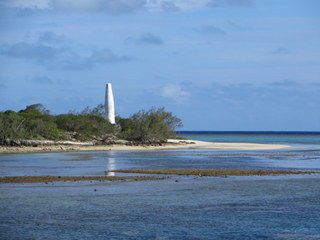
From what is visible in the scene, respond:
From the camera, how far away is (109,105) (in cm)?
9462

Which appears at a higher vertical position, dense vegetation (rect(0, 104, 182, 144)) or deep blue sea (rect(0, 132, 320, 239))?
dense vegetation (rect(0, 104, 182, 144))

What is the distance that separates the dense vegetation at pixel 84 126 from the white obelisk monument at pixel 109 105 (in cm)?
124

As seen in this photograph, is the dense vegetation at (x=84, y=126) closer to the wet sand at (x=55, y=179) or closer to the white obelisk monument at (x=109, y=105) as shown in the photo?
the white obelisk monument at (x=109, y=105)

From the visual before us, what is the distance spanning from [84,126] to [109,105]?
36.2 feet

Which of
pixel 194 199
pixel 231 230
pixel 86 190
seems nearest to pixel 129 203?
pixel 194 199

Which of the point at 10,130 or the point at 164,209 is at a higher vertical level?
the point at 10,130

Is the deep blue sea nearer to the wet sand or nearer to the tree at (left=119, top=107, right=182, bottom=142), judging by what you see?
the wet sand

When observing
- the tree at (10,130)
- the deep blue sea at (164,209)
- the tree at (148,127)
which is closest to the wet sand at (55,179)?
the deep blue sea at (164,209)

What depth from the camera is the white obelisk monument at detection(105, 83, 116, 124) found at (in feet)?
307

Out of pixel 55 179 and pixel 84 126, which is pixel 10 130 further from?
pixel 55 179

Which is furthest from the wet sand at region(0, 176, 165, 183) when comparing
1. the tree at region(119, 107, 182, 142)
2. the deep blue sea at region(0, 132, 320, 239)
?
the tree at region(119, 107, 182, 142)

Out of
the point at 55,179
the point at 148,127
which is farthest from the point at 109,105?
the point at 55,179

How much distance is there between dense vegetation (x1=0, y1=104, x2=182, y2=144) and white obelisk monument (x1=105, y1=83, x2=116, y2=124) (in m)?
1.24

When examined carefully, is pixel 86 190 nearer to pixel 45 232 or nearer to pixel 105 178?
pixel 105 178
